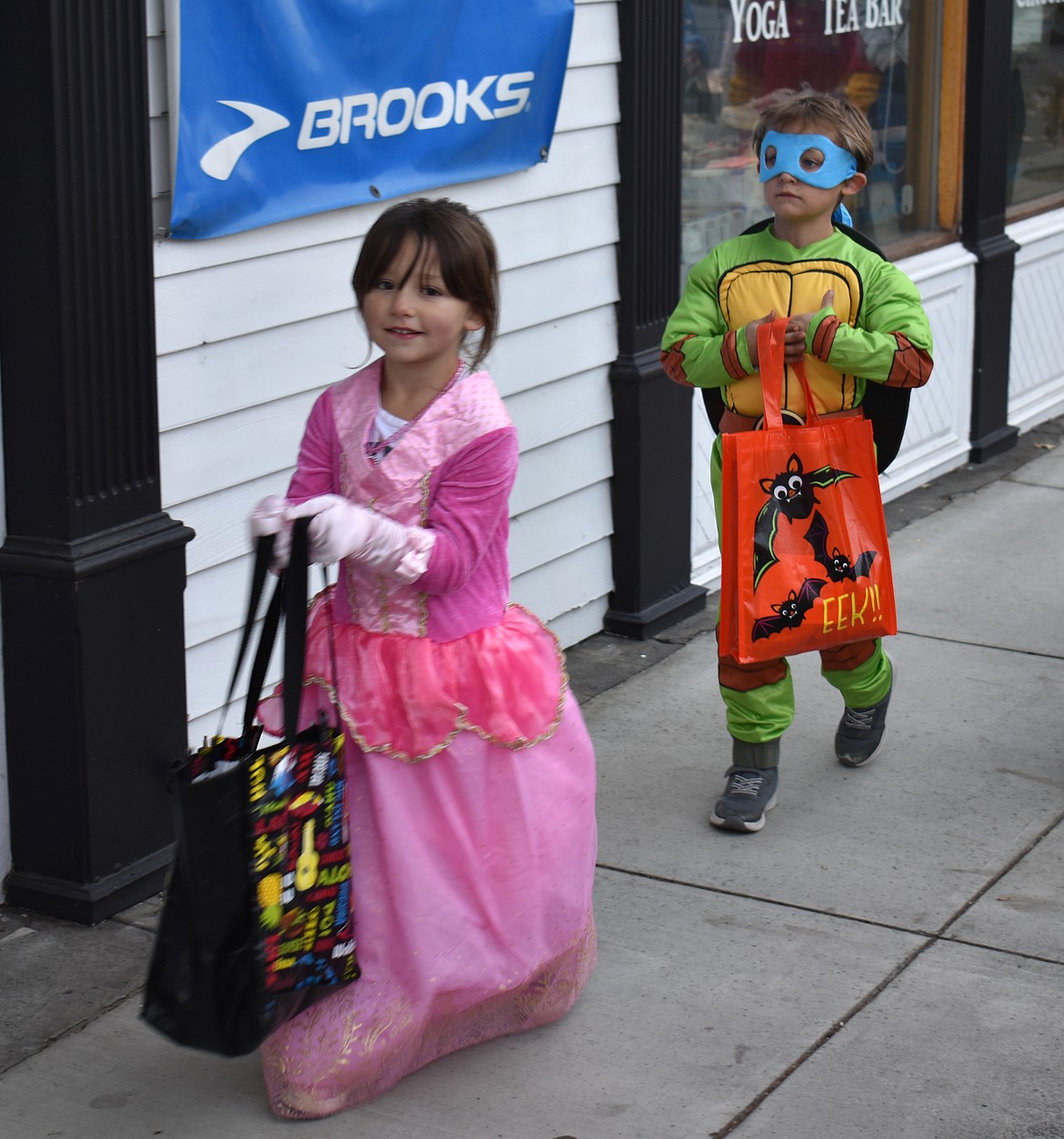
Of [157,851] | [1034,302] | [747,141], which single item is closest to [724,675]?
[157,851]

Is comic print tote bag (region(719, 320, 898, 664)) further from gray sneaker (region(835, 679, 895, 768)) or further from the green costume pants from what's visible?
gray sneaker (region(835, 679, 895, 768))

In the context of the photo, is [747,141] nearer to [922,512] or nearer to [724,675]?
[922,512]

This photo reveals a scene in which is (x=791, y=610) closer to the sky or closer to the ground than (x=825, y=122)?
closer to the ground

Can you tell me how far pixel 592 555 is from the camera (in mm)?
5688

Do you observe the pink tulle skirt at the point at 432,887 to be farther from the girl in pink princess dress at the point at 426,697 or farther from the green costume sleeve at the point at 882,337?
the green costume sleeve at the point at 882,337

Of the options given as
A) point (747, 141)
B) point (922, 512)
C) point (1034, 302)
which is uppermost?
point (747, 141)

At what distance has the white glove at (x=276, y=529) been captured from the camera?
2900mm

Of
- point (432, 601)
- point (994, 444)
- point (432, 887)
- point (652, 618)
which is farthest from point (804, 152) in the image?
point (994, 444)

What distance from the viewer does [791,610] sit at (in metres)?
4.11

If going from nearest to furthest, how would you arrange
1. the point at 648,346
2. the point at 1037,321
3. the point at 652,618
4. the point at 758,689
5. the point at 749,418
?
the point at 749,418 → the point at 758,689 → the point at 648,346 → the point at 652,618 → the point at 1037,321

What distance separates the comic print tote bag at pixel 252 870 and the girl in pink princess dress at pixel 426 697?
18 cm

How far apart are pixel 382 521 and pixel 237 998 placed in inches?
31.7

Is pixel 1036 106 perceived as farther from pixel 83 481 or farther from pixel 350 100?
pixel 83 481

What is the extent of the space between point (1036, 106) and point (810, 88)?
294 centimetres
